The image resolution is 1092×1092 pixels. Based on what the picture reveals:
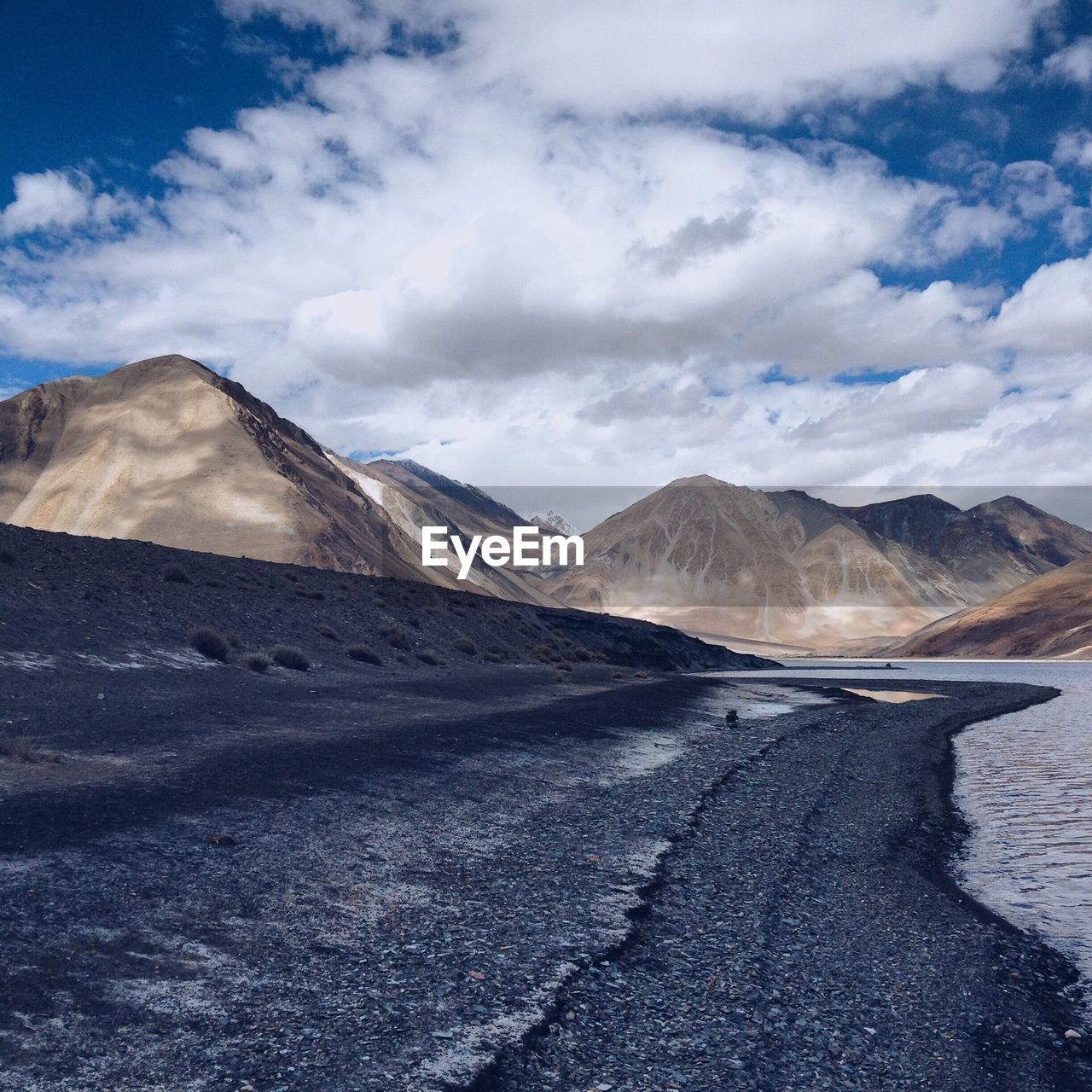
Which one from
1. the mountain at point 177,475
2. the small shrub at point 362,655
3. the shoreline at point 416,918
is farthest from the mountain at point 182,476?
the shoreline at point 416,918

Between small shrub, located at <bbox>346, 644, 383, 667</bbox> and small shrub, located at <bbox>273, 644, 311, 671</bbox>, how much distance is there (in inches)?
179

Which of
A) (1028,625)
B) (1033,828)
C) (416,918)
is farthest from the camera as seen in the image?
(1028,625)

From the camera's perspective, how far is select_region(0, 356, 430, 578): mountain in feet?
288

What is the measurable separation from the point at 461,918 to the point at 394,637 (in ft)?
93.8

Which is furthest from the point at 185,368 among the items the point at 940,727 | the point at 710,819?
the point at 710,819

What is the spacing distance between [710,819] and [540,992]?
7.25 meters

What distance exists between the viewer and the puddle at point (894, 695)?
156 feet

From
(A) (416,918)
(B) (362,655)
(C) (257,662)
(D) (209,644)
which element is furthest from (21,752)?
(B) (362,655)

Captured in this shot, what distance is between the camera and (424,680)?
99.9 feet

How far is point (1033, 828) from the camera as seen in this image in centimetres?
1493

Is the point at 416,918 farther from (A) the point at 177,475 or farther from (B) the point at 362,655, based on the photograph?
(A) the point at 177,475

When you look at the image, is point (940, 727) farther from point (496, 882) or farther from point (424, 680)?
point (496, 882)

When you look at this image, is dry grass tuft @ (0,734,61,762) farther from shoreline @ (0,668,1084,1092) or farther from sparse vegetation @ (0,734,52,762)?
shoreline @ (0,668,1084,1092)

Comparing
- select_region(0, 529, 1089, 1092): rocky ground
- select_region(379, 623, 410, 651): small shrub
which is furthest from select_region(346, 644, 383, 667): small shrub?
select_region(0, 529, 1089, 1092): rocky ground
